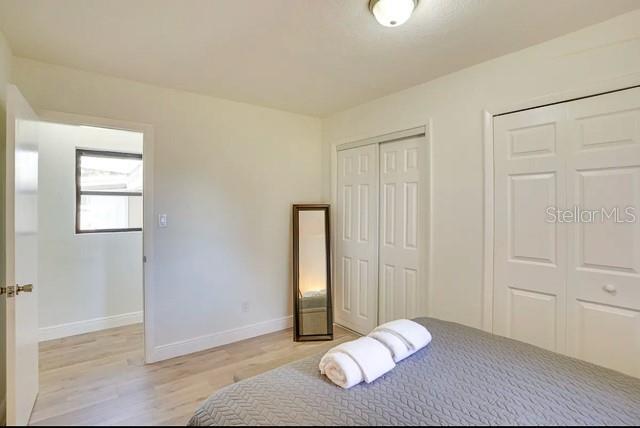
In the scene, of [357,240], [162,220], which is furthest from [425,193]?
[162,220]

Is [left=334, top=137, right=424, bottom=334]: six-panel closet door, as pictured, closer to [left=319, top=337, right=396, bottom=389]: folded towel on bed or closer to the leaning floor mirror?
the leaning floor mirror

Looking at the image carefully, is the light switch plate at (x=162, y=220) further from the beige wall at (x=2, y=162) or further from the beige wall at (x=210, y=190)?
the beige wall at (x=2, y=162)

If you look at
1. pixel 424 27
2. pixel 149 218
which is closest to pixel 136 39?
pixel 149 218

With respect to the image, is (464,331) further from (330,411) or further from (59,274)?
(59,274)

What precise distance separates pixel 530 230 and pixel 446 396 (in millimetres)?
1429

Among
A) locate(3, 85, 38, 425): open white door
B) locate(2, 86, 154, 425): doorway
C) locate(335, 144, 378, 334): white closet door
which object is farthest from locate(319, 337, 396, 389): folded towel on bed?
locate(335, 144, 378, 334): white closet door

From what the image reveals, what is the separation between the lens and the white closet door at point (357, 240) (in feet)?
10.0

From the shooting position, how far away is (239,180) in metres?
3.01

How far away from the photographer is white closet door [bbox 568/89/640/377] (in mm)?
1623

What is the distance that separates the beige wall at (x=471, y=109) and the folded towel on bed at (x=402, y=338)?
1033 mm

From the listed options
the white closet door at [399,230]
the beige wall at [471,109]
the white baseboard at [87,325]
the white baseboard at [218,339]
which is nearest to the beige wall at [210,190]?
the white baseboard at [218,339]

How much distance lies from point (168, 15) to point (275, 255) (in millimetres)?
2209

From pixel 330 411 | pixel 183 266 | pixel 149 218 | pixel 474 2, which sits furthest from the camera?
pixel 183 266

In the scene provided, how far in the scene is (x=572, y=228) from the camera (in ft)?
5.95
